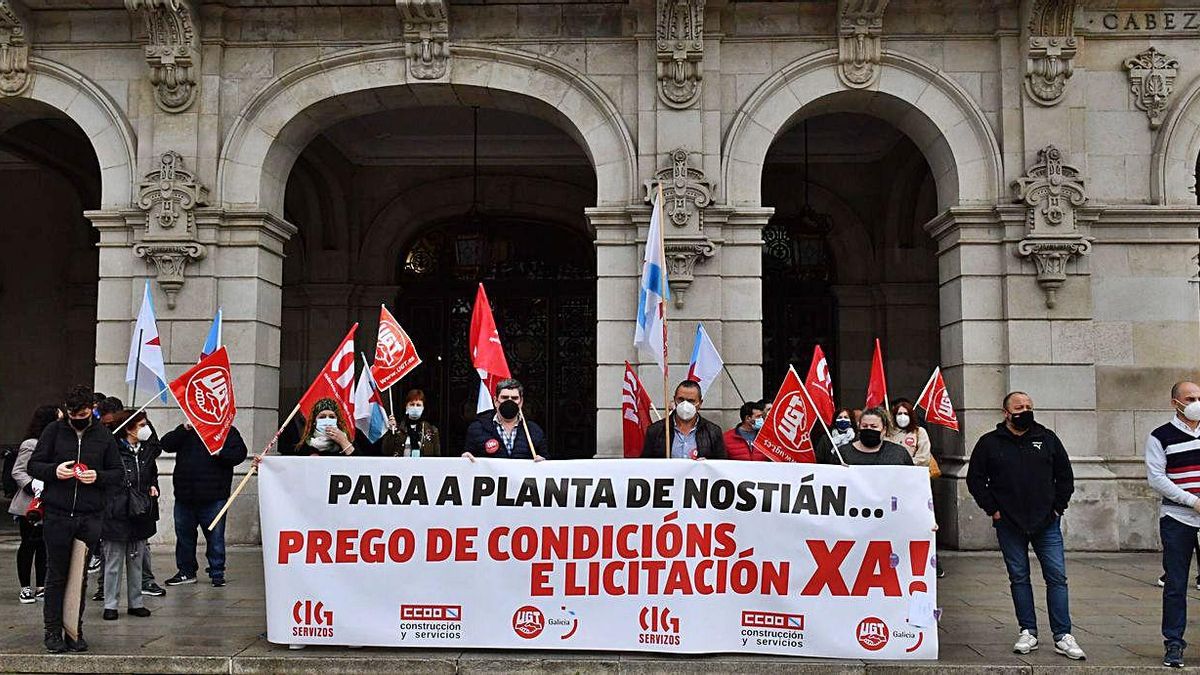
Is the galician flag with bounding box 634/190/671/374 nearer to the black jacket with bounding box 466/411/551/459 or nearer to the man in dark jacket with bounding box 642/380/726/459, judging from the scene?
the man in dark jacket with bounding box 642/380/726/459

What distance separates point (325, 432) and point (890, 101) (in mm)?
8220

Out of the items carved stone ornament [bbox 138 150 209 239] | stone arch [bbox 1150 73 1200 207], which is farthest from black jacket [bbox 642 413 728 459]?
stone arch [bbox 1150 73 1200 207]

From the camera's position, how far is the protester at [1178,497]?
22.7 feet

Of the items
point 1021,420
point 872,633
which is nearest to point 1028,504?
point 1021,420

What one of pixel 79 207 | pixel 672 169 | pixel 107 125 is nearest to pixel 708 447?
pixel 672 169

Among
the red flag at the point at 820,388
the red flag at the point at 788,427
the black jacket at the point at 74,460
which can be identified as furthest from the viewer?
the red flag at the point at 820,388

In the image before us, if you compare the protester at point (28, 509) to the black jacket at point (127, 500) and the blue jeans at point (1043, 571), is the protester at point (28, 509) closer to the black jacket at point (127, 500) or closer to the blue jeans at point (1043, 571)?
the black jacket at point (127, 500)

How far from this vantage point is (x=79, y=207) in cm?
1861

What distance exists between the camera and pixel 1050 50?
1238 centimetres

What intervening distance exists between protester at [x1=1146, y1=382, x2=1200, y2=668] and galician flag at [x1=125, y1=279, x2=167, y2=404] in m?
9.43

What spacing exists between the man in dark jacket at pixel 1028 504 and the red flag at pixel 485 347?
411cm

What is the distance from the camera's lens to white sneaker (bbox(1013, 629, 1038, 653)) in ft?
23.5

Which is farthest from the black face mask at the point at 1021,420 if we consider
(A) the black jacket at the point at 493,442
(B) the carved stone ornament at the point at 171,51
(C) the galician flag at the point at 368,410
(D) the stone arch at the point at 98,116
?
(D) the stone arch at the point at 98,116

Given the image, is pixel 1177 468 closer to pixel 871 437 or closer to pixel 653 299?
pixel 871 437
